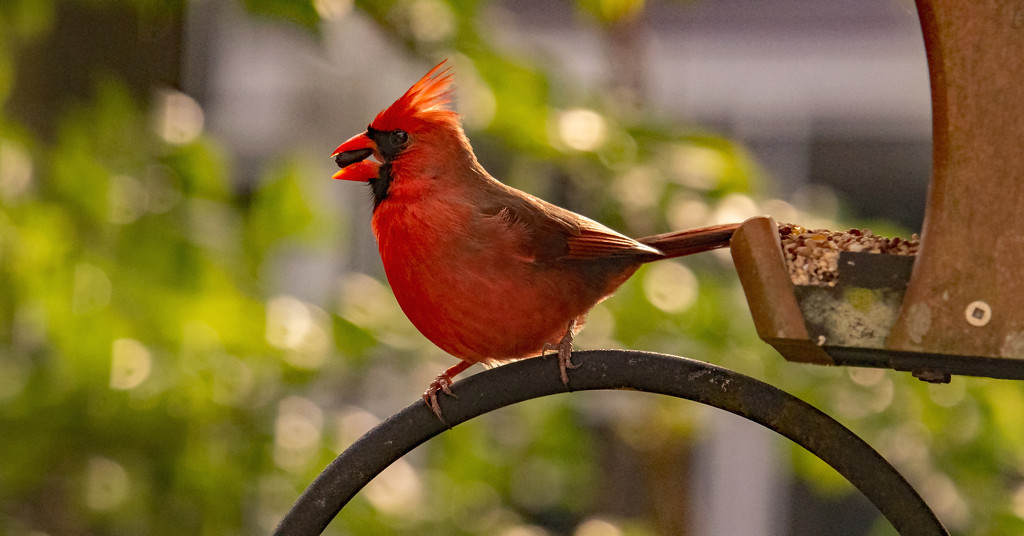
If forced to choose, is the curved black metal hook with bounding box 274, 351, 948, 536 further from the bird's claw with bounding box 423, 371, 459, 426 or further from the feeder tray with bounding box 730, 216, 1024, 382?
the feeder tray with bounding box 730, 216, 1024, 382

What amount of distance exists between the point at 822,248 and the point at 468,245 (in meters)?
0.54

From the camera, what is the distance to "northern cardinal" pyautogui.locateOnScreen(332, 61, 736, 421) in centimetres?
149

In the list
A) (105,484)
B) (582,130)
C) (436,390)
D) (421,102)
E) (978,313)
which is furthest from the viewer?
(105,484)

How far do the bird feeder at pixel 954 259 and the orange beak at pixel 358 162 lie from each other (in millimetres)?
672

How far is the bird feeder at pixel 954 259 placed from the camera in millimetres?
1054

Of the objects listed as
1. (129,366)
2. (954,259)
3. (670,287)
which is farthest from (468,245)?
(129,366)

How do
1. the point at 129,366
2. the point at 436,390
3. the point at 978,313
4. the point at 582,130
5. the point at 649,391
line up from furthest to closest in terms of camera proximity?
the point at 129,366
the point at 582,130
the point at 436,390
the point at 649,391
the point at 978,313

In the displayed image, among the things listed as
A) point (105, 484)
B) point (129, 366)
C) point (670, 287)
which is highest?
point (670, 287)

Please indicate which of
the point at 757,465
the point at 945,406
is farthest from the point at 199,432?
the point at 757,465

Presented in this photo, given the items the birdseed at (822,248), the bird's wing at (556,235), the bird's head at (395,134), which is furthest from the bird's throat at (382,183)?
the birdseed at (822,248)

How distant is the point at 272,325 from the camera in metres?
2.49

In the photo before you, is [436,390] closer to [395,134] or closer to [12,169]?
Answer: [395,134]

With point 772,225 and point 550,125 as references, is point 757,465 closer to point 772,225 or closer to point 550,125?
point 550,125

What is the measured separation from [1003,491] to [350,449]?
1988 mm
